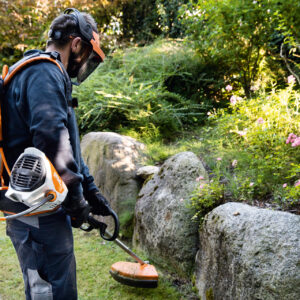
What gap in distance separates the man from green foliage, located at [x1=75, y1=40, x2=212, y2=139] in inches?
120

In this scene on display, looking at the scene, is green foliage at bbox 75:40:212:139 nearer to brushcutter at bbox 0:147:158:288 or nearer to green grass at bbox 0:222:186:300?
green grass at bbox 0:222:186:300

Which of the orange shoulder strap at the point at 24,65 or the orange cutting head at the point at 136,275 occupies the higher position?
the orange shoulder strap at the point at 24,65

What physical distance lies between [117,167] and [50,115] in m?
2.61

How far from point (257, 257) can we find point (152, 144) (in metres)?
2.74

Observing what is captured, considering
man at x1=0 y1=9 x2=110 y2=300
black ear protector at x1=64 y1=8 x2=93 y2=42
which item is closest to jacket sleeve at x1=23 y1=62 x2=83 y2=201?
man at x1=0 y1=9 x2=110 y2=300

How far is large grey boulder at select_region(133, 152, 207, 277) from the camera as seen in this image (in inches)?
113

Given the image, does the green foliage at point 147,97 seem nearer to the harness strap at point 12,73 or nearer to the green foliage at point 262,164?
the green foliage at point 262,164

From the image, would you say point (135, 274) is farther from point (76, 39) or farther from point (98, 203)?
point (76, 39)

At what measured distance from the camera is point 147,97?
502cm

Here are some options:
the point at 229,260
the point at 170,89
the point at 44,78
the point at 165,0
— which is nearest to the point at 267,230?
the point at 229,260

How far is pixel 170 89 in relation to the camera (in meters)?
5.93

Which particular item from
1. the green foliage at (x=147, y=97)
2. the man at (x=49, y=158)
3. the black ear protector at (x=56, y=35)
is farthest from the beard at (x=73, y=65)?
the green foliage at (x=147, y=97)

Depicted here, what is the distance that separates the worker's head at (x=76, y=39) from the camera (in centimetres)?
188

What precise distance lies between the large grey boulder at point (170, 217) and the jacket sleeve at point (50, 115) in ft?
5.28
